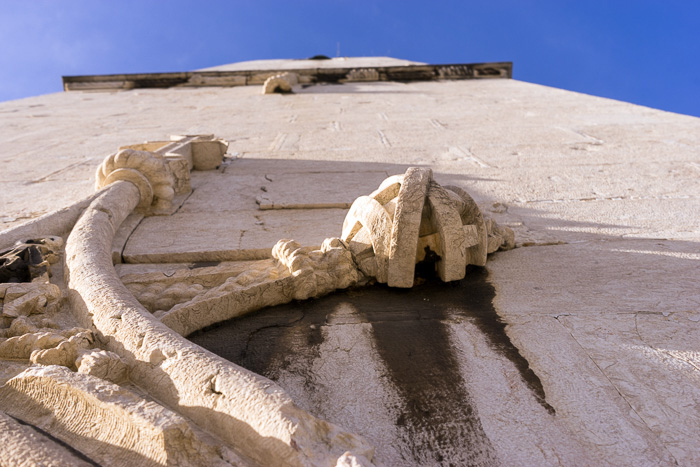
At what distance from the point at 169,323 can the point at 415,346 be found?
0.88 m

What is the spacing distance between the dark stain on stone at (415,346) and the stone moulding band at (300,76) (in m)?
10.3

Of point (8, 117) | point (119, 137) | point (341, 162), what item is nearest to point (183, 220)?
point (341, 162)

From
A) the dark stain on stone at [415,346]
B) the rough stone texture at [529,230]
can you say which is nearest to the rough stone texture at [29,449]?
the rough stone texture at [529,230]

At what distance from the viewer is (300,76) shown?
11914mm

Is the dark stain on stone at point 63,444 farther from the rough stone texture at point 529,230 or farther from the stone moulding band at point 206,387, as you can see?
the rough stone texture at point 529,230

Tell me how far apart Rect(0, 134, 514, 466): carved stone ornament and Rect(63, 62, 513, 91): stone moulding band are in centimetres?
942

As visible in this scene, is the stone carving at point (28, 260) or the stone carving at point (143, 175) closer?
the stone carving at point (28, 260)

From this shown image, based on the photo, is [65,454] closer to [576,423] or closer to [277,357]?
[277,357]

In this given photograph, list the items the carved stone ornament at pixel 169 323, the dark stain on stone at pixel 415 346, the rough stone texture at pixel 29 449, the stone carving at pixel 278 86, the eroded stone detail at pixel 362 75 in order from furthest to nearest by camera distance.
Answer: the eroded stone detail at pixel 362 75 < the stone carving at pixel 278 86 < the dark stain on stone at pixel 415 346 < the carved stone ornament at pixel 169 323 < the rough stone texture at pixel 29 449

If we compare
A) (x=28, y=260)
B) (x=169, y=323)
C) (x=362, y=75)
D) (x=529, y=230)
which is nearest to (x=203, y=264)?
(x=169, y=323)

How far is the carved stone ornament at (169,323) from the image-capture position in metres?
1.18

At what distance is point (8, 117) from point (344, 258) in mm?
7719

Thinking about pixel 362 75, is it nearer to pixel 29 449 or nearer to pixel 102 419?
pixel 102 419

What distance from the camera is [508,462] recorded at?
133 cm
